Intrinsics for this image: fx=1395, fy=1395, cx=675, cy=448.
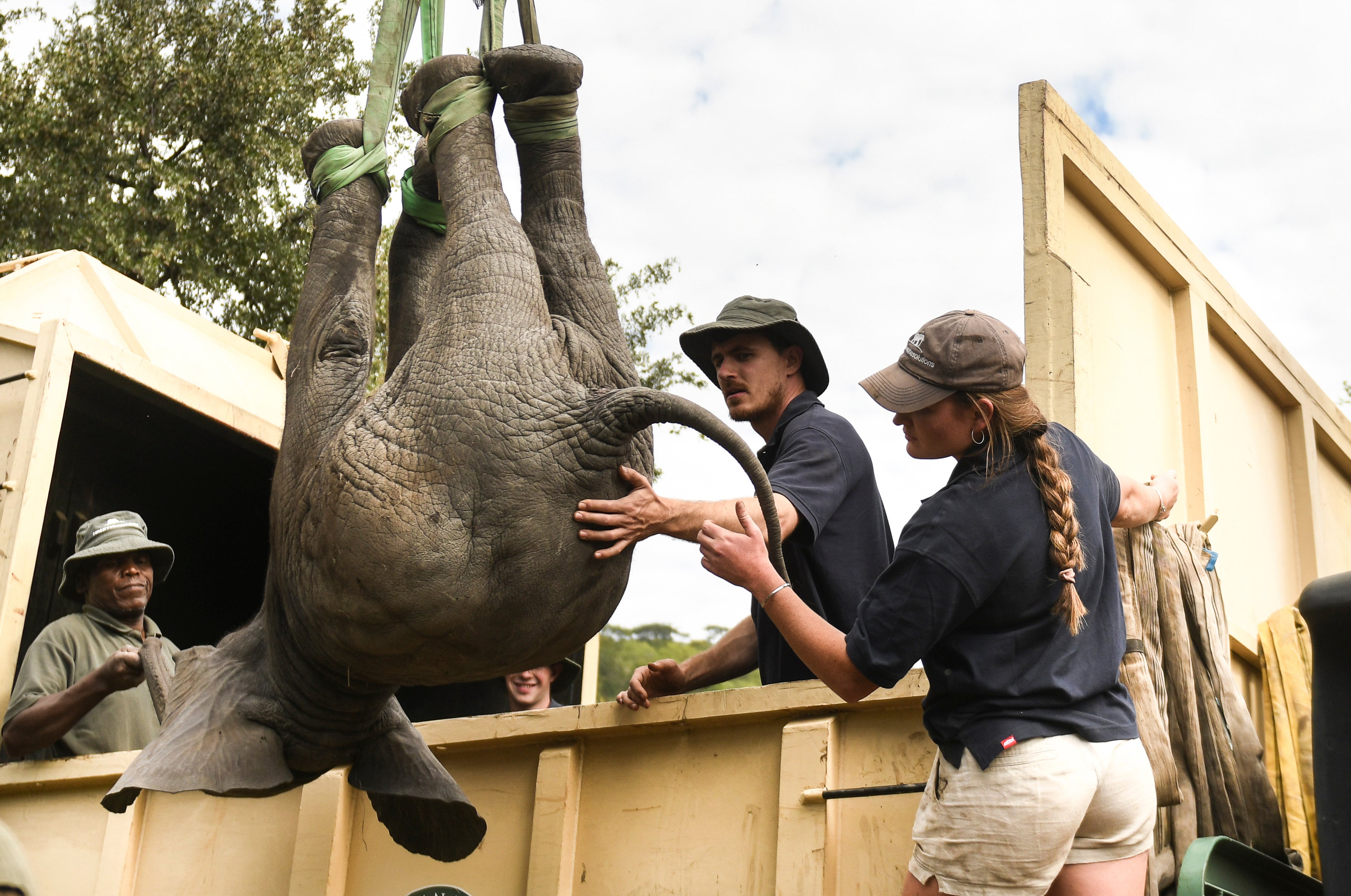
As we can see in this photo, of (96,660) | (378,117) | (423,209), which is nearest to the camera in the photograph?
(378,117)

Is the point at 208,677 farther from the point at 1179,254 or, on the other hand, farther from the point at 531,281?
the point at 1179,254

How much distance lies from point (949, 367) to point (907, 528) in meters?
0.36

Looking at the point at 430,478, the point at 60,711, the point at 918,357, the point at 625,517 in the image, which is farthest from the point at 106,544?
the point at 918,357

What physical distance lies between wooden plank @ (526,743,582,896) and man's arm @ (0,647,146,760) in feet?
5.69

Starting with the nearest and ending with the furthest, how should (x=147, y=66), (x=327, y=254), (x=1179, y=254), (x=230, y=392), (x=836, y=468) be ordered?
1. (x=327, y=254)
2. (x=836, y=468)
3. (x=1179, y=254)
4. (x=230, y=392)
5. (x=147, y=66)

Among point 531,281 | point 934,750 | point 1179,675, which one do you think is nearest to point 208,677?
point 531,281

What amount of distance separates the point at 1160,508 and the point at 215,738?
7.75ft

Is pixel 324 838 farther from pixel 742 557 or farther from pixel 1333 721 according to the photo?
pixel 1333 721

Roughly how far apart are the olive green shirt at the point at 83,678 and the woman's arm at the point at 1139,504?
10.8ft

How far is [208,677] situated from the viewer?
334 centimetres

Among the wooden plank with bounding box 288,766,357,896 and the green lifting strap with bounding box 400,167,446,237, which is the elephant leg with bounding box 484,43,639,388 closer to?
the green lifting strap with bounding box 400,167,446,237

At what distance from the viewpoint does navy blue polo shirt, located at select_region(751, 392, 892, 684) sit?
3742 millimetres

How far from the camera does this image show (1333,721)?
2.03 metres

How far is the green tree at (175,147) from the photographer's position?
43.6 feet
